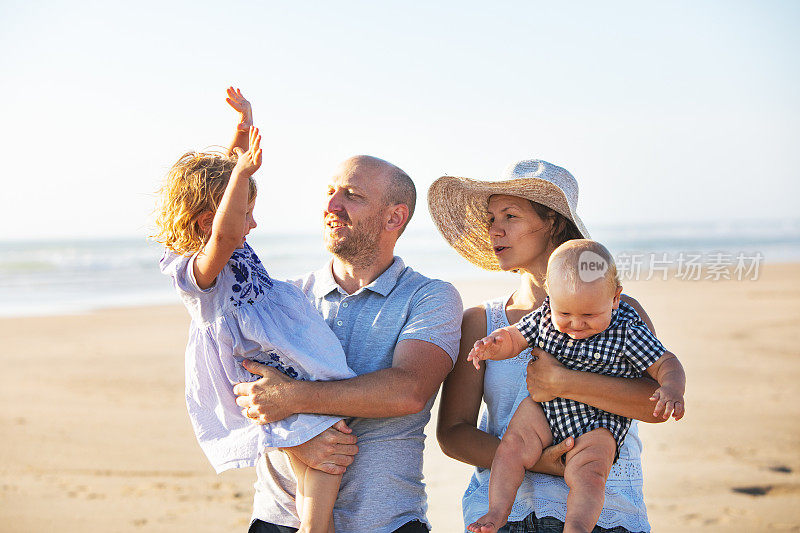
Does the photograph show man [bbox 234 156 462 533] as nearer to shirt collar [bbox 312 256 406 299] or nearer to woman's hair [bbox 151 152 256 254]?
shirt collar [bbox 312 256 406 299]

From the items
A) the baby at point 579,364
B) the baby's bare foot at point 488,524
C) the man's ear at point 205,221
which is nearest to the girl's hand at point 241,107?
the man's ear at point 205,221

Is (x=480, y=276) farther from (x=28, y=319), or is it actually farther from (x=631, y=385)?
(x=631, y=385)

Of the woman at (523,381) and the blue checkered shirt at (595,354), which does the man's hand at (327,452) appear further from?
Result: the blue checkered shirt at (595,354)

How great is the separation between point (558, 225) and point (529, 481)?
3.41 feet

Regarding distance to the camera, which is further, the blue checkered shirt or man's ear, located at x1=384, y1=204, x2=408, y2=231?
man's ear, located at x1=384, y1=204, x2=408, y2=231

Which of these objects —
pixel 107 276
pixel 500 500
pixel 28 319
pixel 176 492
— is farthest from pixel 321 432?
pixel 107 276

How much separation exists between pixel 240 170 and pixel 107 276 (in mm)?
21080

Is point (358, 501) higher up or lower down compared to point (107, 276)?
higher up

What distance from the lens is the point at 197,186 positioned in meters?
2.79

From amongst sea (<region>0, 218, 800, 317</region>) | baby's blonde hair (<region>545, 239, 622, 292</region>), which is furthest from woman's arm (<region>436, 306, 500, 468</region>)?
sea (<region>0, 218, 800, 317</region>)

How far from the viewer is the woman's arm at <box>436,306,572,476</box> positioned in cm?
304

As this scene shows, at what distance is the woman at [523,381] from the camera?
276 cm

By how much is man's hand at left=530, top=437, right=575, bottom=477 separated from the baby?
0.03 metres

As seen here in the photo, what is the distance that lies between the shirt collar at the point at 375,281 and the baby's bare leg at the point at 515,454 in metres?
0.82
